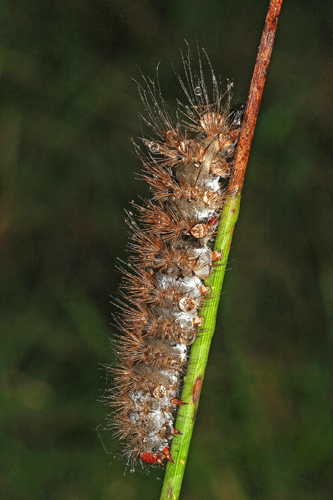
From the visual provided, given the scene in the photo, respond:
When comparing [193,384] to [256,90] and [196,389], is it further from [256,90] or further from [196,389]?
[256,90]

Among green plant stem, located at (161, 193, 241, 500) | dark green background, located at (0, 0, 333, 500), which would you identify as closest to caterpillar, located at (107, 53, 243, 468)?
green plant stem, located at (161, 193, 241, 500)

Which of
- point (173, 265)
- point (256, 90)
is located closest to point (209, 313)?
point (173, 265)

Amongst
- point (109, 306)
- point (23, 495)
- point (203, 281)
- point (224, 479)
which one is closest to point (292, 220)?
point (203, 281)

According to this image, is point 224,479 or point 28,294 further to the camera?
point 28,294

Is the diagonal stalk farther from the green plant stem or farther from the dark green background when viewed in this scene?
the dark green background

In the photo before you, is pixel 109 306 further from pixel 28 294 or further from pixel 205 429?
pixel 205 429

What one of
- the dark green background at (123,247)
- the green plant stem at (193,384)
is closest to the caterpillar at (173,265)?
the green plant stem at (193,384)
